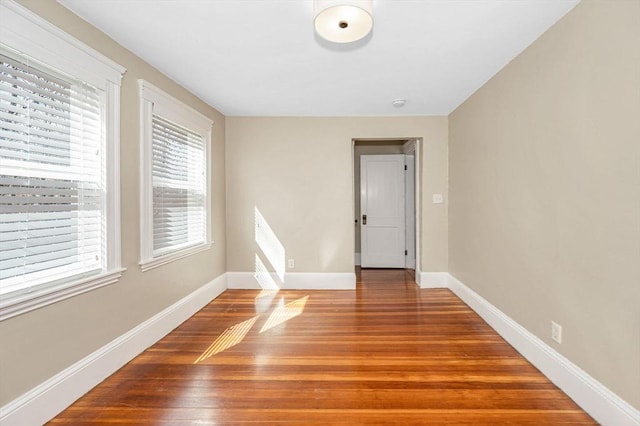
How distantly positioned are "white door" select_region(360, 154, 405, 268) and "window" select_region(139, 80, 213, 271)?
288cm

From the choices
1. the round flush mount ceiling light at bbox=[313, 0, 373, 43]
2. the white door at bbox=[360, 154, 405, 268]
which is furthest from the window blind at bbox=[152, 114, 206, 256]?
the white door at bbox=[360, 154, 405, 268]

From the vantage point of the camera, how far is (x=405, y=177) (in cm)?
532

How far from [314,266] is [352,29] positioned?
306cm

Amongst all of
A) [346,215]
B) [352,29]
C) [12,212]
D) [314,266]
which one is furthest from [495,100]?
[12,212]

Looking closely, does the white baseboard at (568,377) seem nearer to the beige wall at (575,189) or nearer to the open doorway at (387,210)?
the beige wall at (575,189)

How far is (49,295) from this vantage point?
1.65 metres

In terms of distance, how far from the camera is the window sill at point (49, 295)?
146 cm

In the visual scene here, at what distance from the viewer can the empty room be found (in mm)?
1547

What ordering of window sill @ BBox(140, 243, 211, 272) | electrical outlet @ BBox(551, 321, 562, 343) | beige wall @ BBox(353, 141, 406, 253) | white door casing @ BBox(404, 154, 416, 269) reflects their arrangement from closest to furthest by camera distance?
electrical outlet @ BBox(551, 321, 562, 343) < window sill @ BBox(140, 243, 211, 272) < white door casing @ BBox(404, 154, 416, 269) < beige wall @ BBox(353, 141, 406, 253)

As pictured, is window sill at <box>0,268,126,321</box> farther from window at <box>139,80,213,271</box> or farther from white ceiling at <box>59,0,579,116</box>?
white ceiling at <box>59,0,579,116</box>

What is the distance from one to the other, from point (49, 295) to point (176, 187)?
1.53 meters

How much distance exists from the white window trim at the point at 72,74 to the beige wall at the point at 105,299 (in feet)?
0.21

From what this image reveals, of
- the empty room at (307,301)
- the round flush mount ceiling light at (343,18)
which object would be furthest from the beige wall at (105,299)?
the round flush mount ceiling light at (343,18)

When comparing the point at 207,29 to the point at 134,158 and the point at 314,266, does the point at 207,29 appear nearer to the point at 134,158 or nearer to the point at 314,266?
the point at 134,158
